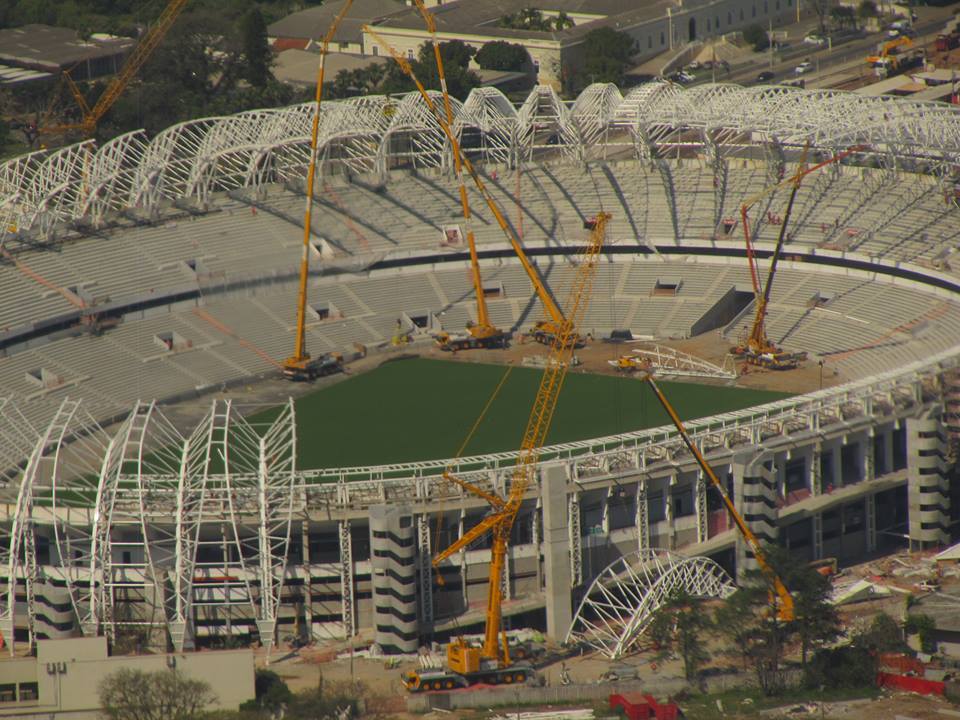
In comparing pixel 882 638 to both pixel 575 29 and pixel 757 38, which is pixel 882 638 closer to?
pixel 575 29

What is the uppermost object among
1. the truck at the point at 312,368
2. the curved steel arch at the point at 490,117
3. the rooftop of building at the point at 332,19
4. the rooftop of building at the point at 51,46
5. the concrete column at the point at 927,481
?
the rooftop of building at the point at 332,19

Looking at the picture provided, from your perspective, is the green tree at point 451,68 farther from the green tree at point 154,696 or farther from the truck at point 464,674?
the green tree at point 154,696

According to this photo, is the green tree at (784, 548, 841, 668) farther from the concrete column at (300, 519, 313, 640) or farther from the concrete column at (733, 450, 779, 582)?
the concrete column at (300, 519, 313, 640)

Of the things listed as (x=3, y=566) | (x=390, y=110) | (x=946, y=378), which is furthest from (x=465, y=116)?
(x=3, y=566)

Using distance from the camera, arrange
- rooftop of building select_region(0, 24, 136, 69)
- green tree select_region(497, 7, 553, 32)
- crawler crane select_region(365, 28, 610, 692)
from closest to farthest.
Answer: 1. crawler crane select_region(365, 28, 610, 692)
2. rooftop of building select_region(0, 24, 136, 69)
3. green tree select_region(497, 7, 553, 32)

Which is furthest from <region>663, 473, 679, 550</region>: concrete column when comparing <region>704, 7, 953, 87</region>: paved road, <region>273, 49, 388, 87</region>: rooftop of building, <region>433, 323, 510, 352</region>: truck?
<region>273, 49, 388, 87</region>: rooftop of building

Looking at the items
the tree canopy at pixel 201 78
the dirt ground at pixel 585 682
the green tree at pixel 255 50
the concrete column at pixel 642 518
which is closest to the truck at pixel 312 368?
the concrete column at pixel 642 518

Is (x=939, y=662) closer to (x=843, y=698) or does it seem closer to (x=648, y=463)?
(x=843, y=698)
